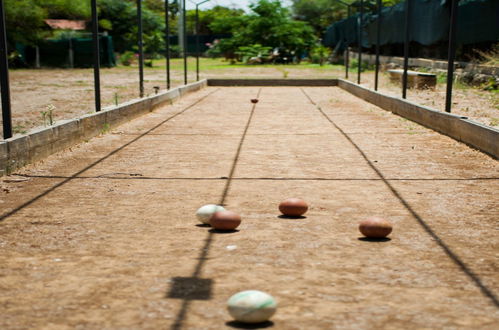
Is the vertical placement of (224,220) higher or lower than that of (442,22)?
lower

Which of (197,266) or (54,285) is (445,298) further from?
(54,285)

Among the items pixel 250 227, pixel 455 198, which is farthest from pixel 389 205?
pixel 250 227

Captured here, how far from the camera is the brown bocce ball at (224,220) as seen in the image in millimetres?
5730

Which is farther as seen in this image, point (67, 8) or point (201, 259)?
point (67, 8)

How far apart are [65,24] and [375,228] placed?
5269 cm

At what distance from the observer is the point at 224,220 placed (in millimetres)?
5723

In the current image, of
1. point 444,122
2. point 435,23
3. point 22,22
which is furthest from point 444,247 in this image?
point 22,22

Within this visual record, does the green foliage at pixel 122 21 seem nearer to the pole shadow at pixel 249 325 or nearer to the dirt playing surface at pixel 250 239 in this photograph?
the dirt playing surface at pixel 250 239

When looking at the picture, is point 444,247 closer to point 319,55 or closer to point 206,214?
point 206,214

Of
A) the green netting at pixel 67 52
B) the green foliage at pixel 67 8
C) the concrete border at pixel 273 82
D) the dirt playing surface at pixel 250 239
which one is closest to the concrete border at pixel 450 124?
the dirt playing surface at pixel 250 239

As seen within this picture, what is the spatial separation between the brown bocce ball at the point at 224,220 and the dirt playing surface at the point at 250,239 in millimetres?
78

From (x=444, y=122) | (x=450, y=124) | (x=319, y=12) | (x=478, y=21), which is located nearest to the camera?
(x=450, y=124)

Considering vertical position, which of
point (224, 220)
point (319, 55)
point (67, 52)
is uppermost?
point (67, 52)

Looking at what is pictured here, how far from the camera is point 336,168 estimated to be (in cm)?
917
